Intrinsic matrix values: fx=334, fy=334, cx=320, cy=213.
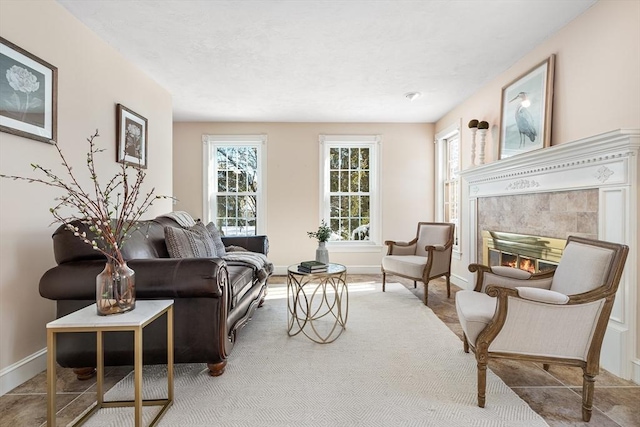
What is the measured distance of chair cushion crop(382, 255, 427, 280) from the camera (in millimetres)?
3938

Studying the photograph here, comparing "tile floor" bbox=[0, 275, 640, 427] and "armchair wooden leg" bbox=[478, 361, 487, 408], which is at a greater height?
"armchair wooden leg" bbox=[478, 361, 487, 408]

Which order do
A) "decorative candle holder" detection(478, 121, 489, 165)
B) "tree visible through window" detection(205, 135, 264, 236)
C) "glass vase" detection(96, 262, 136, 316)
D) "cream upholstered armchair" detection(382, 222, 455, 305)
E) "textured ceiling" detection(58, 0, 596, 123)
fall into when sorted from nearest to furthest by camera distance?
"glass vase" detection(96, 262, 136, 316)
"textured ceiling" detection(58, 0, 596, 123)
"decorative candle holder" detection(478, 121, 489, 165)
"cream upholstered armchair" detection(382, 222, 455, 305)
"tree visible through window" detection(205, 135, 264, 236)

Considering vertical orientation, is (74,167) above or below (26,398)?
above

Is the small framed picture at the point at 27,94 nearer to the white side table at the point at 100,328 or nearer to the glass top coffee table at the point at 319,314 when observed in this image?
the white side table at the point at 100,328

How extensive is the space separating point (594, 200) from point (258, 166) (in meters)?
4.43

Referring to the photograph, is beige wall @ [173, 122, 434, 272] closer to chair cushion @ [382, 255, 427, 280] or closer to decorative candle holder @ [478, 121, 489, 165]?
chair cushion @ [382, 255, 427, 280]

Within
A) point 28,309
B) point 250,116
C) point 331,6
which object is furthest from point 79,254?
point 250,116

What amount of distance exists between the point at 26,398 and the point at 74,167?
61.4 inches

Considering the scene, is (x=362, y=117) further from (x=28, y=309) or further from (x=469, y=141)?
(x=28, y=309)

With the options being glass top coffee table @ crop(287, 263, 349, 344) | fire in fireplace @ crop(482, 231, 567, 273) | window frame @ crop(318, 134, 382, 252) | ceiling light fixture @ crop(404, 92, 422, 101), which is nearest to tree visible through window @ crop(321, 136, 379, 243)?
window frame @ crop(318, 134, 382, 252)

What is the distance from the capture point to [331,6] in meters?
2.41

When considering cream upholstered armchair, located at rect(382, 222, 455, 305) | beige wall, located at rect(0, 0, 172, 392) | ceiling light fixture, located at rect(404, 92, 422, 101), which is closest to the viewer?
beige wall, located at rect(0, 0, 172, 392)

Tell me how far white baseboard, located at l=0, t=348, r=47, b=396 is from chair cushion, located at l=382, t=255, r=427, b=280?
136 inches

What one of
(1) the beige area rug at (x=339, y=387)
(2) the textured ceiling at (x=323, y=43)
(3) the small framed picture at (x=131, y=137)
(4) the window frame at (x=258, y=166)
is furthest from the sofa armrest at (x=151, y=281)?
(4) the window frame at (x=258, y=166)
